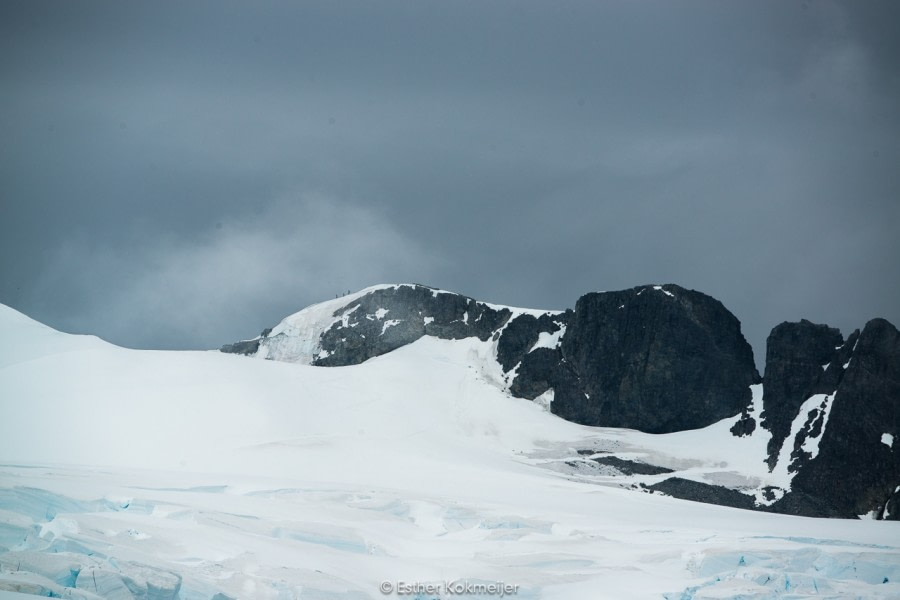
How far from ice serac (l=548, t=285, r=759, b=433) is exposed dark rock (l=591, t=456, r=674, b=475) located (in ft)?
41.1

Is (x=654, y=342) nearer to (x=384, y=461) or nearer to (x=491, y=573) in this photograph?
(x=384, y=461)

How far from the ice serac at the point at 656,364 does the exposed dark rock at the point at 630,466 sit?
1252 cm

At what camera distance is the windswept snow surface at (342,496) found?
3422 centimetres

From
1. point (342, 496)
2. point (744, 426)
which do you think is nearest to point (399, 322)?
point (744, 426)

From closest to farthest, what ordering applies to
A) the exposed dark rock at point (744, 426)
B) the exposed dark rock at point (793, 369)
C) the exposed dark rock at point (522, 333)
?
the exposed dark rock at point (793, 369)
the exposed dark rock at point (744, 426)
the exposed dark rock at point (522, 333)

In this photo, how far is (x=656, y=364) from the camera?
11094cm

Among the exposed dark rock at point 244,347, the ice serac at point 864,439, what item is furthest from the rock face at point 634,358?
→ the exposed dark rock at point 244,347

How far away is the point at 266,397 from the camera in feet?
309

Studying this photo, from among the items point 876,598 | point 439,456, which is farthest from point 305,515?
point 439,456

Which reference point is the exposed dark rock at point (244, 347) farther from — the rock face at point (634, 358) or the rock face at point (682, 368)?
the rock face at point (634, 358)

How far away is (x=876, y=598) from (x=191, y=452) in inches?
2242

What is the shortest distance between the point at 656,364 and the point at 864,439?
89.7 feet

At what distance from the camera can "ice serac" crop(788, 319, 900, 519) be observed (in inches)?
3415

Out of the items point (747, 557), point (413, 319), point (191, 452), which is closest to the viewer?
point (747, 557)
